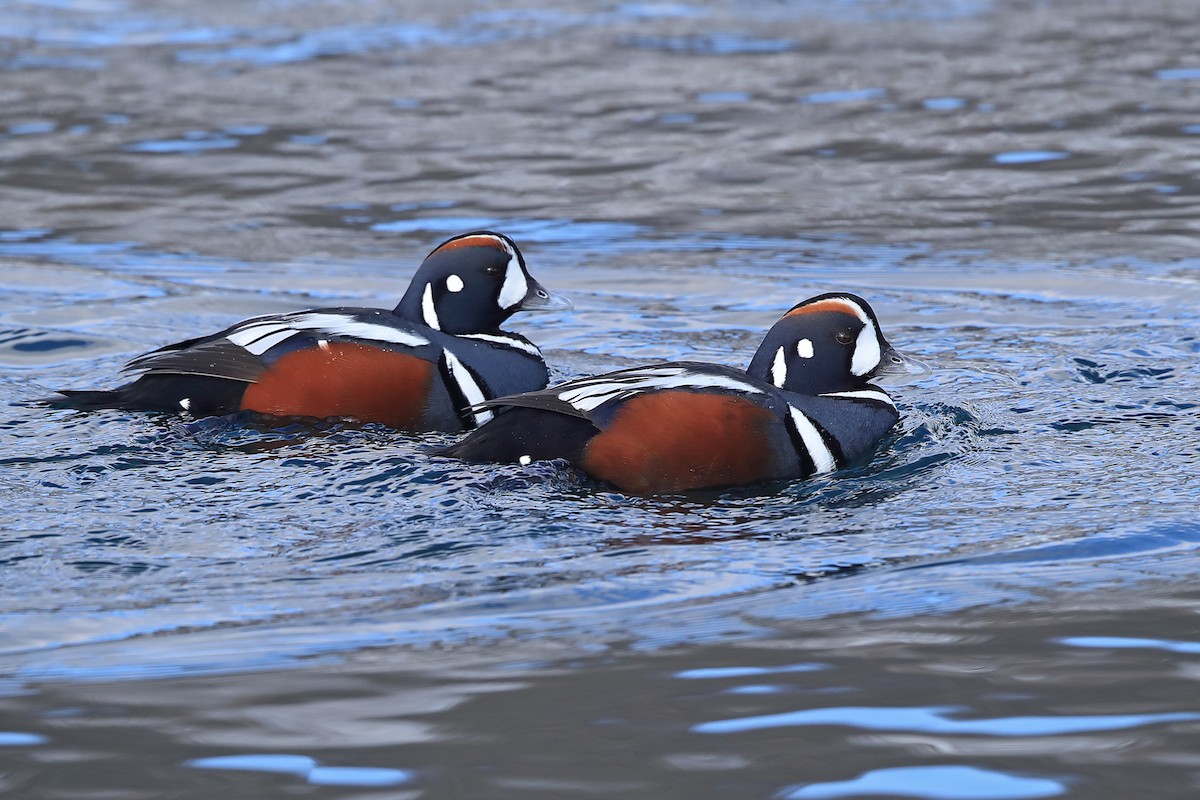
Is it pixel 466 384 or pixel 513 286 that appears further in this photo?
Answer: pixel 513 286

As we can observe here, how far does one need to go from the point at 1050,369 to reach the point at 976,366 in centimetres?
37

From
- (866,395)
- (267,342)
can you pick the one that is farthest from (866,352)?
(267,342)

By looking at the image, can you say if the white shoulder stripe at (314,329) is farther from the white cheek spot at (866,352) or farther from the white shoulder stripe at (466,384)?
the white cheek spot at (866,352)

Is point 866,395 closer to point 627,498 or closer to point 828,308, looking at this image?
point 828,308

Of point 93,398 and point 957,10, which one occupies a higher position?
point 957,10

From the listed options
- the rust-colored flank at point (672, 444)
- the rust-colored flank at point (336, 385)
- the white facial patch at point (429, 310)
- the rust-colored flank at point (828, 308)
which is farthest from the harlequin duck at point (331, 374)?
the rust-colored flank at point (828, 308)

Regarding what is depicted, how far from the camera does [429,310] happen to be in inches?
307

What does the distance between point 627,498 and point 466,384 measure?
1.42 metres

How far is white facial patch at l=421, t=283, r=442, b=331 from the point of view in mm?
7773

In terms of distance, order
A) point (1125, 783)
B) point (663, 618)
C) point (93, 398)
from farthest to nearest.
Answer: point (93, 398)
point (663, 618)
point (1125, 783)

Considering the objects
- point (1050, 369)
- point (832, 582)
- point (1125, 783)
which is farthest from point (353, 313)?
point (1125, 783)

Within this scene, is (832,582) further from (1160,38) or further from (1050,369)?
(1160,38)

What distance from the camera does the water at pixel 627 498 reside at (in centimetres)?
408

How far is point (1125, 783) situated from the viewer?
149 inches
